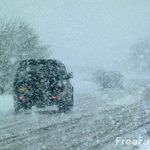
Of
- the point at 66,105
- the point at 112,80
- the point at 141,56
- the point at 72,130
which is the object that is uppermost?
the point at 141,56

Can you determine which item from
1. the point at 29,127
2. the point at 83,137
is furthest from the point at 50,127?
the point at 83,137

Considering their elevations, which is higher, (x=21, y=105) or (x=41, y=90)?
(x=41, y=90)

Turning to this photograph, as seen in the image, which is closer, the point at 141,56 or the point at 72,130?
the point at 72,130

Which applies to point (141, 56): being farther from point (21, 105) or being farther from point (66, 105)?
point (21, 105)

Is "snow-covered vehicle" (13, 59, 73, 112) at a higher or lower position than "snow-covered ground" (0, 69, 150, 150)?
higher

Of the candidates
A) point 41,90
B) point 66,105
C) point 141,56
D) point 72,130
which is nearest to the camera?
point 72,130

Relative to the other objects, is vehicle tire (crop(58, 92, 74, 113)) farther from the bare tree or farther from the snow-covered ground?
the bare tree

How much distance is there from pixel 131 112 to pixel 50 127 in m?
3.48

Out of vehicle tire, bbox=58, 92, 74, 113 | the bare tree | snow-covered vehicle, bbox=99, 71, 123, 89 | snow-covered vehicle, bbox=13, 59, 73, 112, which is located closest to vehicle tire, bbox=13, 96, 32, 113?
snow-covered vehicle, bbox=13, 59, 73, 112

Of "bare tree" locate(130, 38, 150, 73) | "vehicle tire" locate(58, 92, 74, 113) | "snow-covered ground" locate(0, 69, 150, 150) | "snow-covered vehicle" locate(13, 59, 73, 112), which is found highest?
"bare tree" locate(130, 38, 150, 73)

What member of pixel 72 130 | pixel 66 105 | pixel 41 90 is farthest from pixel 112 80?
pixel 72 130

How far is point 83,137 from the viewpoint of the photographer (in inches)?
270

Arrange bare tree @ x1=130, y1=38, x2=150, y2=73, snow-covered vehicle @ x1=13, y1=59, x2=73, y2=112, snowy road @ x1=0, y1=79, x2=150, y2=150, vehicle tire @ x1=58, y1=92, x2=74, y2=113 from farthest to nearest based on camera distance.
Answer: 1. bare tree @ x1=130, y1=38, x2=150, y2=73
2. vehicle tire @ x1=58, y1=92, x2=74, y2=113
3. snow-covered vehicle @ x1=13, y1=59, x2=73, y2=112
4. snowy road @ x1=0, y1=79, x2=150, y2=150

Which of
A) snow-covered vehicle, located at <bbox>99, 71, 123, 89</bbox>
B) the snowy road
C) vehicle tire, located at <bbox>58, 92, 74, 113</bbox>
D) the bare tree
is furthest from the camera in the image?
the bare tree
